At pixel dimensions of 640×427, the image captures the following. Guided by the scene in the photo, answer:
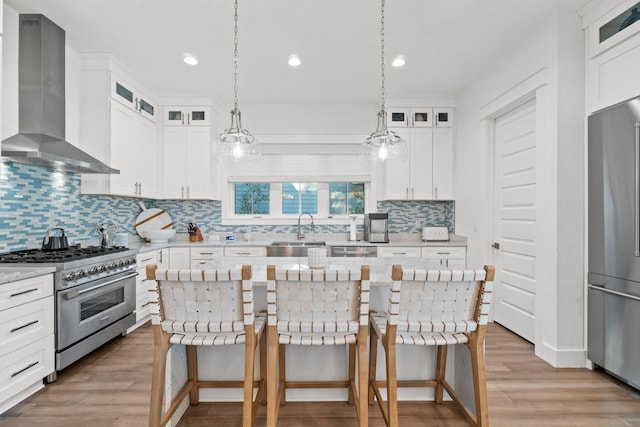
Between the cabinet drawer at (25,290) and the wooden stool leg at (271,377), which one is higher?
the cabinet drawer at (25,290)

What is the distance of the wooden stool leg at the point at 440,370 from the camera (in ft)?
6.71

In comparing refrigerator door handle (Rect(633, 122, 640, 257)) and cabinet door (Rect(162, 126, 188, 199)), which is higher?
cabinet door (Rect(162, 126, 188, 199))

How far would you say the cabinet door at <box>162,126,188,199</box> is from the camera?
438 cm

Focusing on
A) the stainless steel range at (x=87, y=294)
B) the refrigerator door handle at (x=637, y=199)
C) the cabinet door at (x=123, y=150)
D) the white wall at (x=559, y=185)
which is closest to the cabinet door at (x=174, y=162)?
the cabinet door at (x=123, y=150)

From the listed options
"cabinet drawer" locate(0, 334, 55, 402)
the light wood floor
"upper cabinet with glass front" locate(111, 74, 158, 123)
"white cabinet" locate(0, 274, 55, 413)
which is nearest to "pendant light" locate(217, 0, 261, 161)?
"white cabinet" locate(0, 274, 55, 413)

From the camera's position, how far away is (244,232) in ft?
15.6

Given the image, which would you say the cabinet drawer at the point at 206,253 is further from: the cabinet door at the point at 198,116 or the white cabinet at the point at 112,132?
the cabinet door at the point at 198,116

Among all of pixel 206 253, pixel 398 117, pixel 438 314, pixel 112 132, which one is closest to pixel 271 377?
pixel 438 314

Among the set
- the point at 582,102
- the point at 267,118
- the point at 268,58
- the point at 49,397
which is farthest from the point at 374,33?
the point at 49,397

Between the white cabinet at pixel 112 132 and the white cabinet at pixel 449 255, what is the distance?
3643 millimetres

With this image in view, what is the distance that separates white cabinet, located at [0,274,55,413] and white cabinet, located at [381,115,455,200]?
12.4 ft

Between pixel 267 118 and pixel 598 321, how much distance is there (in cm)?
426

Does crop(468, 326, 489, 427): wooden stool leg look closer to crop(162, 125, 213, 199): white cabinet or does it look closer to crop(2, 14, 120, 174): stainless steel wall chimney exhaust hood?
crop(2, 14, 120, 174): stainless steel wall chimney exhaust hood

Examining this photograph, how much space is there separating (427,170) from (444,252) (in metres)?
1.14
